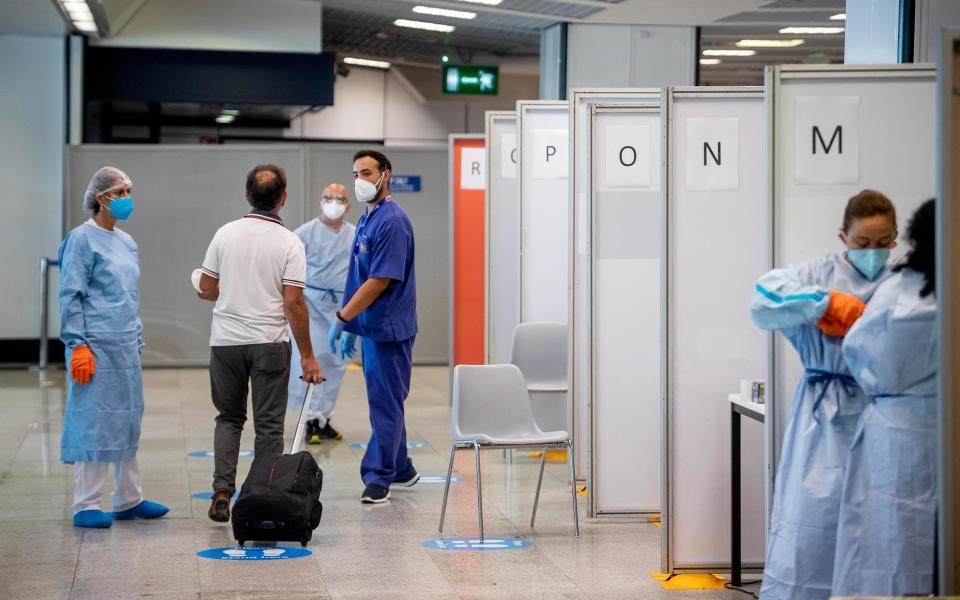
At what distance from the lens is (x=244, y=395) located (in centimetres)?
513

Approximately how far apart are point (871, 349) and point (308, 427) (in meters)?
4.95

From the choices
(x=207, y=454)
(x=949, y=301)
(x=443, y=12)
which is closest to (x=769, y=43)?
(x=443, y=12)

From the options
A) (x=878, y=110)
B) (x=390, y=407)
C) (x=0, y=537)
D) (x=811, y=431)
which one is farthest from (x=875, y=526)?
(x=0, y=537)

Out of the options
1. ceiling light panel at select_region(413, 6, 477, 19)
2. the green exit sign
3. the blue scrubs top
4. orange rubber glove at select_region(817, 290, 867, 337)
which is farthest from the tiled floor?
the green exit sign

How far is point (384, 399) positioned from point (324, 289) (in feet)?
6.38

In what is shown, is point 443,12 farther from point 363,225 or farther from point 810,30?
point 363,225

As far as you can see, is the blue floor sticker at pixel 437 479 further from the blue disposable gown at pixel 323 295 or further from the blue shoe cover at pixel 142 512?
the blue shoe cover at pixel 142 512

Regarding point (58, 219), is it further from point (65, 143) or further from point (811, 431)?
point (811, 431)

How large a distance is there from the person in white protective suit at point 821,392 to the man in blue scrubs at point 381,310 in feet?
7.88

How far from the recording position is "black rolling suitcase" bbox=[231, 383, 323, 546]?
15.6 ft

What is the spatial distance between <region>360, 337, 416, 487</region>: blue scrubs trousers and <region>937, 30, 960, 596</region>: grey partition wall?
310 cm

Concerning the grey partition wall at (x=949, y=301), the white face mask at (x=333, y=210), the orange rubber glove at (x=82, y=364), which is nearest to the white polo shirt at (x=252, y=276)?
the orange rubber glove at (x=82, y=364)

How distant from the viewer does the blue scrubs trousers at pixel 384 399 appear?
5.64 m

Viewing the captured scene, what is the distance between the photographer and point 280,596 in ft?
13.5
